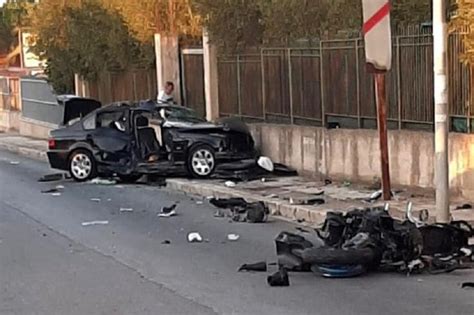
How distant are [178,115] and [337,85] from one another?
3.65m

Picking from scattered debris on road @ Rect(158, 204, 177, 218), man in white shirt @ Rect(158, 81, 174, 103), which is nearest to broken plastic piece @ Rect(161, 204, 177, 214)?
scattered debris on road @ Rect(158, 204, 177, 218)

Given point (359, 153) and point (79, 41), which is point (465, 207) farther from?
point (79, 41)

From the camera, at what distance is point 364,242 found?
10266mm

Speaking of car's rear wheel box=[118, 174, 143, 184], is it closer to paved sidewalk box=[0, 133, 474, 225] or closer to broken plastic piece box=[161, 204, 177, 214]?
paved sidewalk box=[0, 133, 474, 225]

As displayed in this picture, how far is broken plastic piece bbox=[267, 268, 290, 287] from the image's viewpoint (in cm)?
971

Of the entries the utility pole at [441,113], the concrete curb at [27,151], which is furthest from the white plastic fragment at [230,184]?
the concrete curb at [27,151]

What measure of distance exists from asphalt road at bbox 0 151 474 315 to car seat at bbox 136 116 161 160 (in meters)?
4.05

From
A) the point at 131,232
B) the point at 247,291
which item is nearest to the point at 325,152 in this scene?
the point at 131,232

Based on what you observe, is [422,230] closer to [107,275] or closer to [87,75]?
[107,275]

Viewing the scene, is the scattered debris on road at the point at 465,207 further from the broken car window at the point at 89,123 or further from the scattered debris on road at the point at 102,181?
the broken car window at the point at 89,123

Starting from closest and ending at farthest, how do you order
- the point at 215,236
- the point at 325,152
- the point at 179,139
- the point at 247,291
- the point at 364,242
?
1. the point at 247,291
2. the point at 364,242
3. the point at 215,236
4. the point at 325,152
5. the point at 179,139

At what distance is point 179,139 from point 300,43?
3041 millimetres

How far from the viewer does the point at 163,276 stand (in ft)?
34.2

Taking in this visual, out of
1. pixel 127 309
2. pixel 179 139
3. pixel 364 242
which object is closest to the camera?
pixel 127 309
